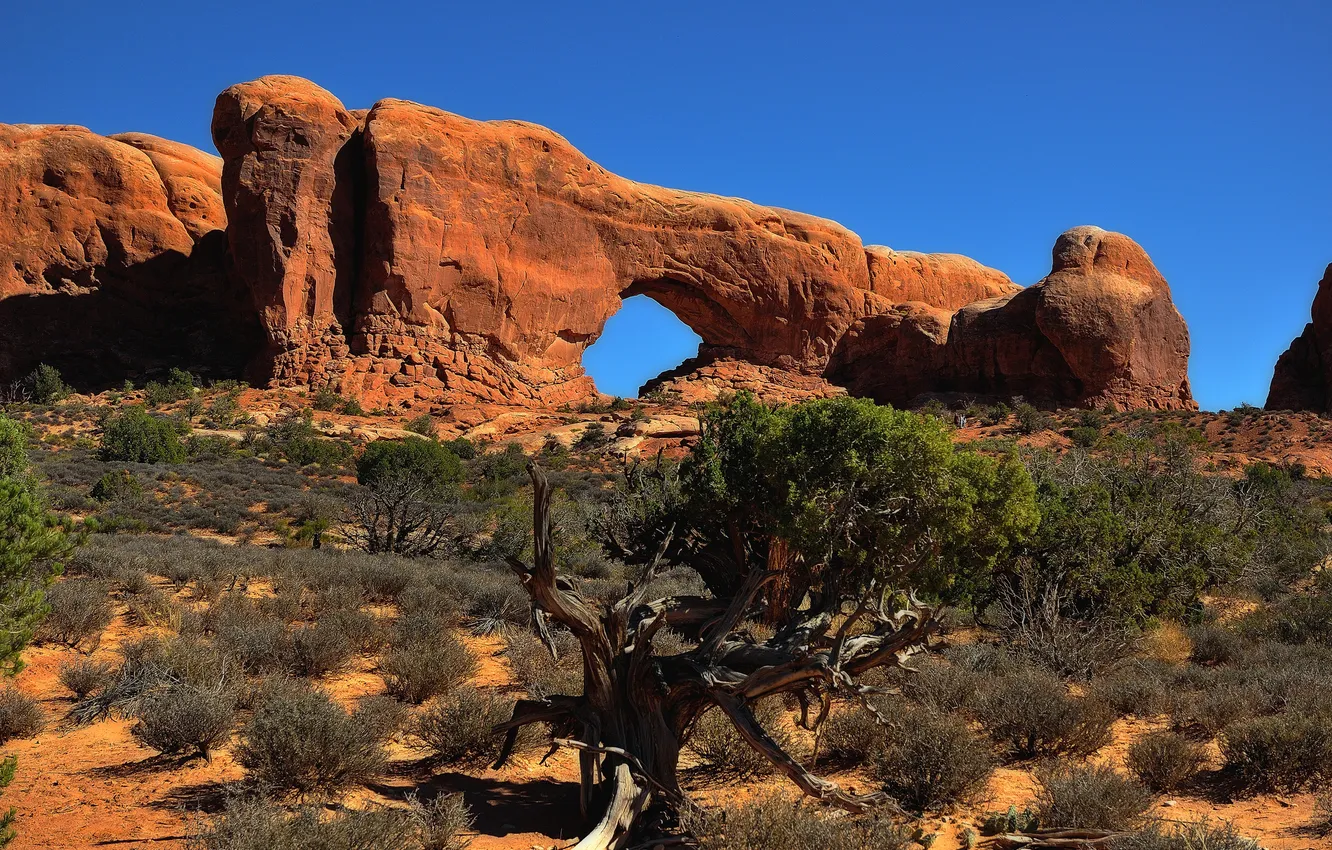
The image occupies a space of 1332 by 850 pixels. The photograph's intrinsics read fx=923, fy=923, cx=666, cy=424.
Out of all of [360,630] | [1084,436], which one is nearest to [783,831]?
[360,630]

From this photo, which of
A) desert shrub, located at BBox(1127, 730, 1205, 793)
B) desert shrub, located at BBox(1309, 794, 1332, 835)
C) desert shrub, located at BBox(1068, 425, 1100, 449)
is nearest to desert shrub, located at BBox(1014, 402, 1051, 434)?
desert shrub, located at BBox(1068, 425, 1100, 449)

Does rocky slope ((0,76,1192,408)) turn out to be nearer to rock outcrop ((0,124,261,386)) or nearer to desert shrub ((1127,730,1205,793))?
rock outcrop ((0,124,261,386))

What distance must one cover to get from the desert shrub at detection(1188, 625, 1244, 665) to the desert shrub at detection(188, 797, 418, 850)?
8612 mm

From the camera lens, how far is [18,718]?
6.28 metres

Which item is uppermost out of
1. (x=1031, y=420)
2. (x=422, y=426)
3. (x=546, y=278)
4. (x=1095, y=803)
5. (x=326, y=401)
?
(x=546, y=278)

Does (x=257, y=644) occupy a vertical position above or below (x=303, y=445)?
below

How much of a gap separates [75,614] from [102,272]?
32.5 metres

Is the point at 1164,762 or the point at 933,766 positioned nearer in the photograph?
the point at 933,766

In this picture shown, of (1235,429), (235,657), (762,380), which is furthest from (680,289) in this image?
(235,657)

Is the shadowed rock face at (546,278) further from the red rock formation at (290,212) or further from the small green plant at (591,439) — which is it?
the small green plant at (591,439)

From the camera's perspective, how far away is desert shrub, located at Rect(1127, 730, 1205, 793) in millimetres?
5996

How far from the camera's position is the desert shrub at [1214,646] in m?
9.53

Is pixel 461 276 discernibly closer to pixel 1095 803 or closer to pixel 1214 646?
pixel 1214 646

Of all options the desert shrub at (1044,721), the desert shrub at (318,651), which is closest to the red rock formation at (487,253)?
the desert shrub at (318,651)
